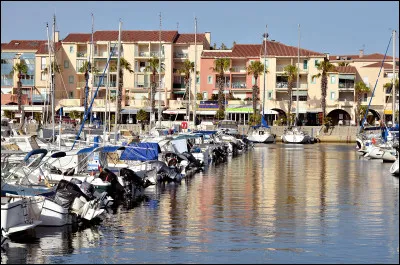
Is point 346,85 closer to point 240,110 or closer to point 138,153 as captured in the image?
point 240,110

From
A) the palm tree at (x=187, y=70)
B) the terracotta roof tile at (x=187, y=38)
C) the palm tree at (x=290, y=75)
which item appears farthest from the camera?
the terracotta roof tile at (x=187, y=38)

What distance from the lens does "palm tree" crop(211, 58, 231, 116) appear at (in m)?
112

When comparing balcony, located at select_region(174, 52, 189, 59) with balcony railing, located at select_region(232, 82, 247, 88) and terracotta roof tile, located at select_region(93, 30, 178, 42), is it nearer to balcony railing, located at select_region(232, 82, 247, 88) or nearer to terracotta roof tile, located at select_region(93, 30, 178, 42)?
terracotta roof tile, located at select_region(93, 30, 178, 42)

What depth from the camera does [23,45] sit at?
126 meters

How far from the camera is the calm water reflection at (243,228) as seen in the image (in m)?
25.1

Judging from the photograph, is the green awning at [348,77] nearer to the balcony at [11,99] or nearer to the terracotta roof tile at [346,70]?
the terracotta roof tile at [346,70]

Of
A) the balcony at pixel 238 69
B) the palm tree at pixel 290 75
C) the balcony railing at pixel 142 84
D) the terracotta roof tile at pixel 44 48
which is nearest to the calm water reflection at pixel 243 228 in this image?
the palm tree at pixel 290 75

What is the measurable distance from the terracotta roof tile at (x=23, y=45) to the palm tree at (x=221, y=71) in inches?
1108

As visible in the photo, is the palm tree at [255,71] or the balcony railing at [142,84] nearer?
the palm tree at [255,71]

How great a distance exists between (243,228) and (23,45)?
101114 mm

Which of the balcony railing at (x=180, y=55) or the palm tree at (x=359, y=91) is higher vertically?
the balcony railing at (x=180, y=55)

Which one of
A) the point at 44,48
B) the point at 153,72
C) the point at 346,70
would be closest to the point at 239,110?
the point at 153,72

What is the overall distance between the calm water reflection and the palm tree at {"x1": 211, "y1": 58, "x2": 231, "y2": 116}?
61.0 m

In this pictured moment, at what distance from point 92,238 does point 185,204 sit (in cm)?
1060
